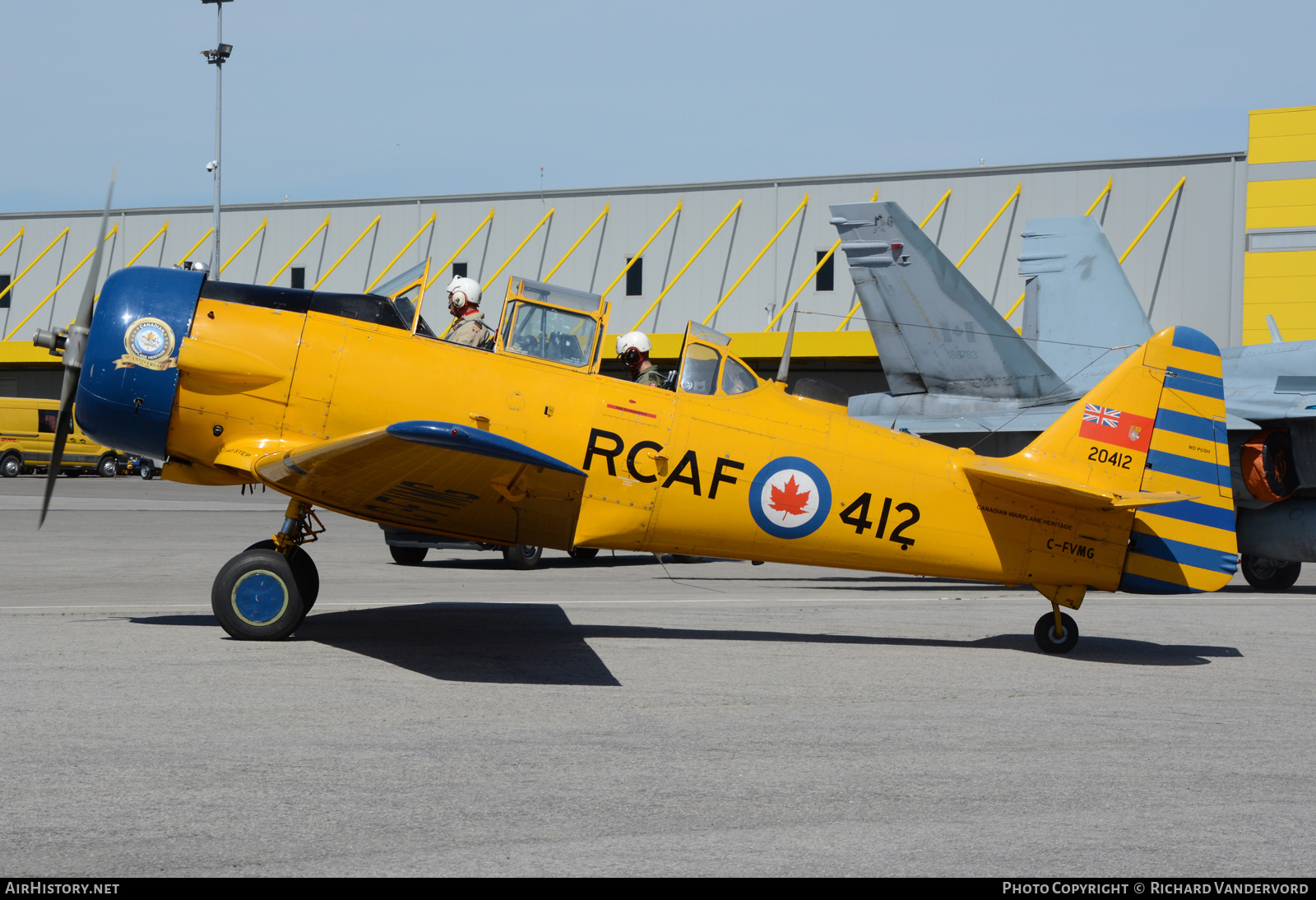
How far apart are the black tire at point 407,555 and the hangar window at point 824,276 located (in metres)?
20.1

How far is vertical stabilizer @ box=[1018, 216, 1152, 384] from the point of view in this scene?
1622 centimetres

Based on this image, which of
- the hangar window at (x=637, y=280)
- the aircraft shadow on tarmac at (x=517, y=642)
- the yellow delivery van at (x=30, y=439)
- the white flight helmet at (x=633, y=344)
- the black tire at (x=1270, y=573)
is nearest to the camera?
the aircraft shadow on tarmac at (x=517, y=642)

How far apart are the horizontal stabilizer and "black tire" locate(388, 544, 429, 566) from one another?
8554mm

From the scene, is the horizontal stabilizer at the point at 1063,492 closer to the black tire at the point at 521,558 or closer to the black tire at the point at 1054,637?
the black tire at the point at 1054,637

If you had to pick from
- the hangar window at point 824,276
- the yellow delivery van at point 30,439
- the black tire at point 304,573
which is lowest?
the yellow delivery van at point 30,439

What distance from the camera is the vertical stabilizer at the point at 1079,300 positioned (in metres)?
16.2

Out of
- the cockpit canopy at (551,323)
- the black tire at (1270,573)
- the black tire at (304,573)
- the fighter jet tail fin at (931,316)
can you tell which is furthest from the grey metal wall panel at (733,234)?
the black tire at (304,573)

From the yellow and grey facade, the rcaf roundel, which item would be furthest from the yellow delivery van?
the yellow and grey facade

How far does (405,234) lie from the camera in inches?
1416

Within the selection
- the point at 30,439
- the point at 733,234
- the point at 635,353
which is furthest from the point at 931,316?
the point at 30,439

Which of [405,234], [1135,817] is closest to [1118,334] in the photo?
[1135,817]

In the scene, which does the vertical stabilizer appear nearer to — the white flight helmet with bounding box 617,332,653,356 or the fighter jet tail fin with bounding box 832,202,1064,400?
the fighter jet tail fin with bounding box 832,202,1064,400

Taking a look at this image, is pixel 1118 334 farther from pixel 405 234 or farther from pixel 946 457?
pixel 405 234

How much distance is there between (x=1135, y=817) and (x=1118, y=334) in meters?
13.3
